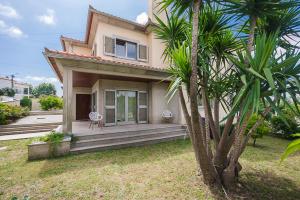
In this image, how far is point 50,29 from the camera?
19688mm

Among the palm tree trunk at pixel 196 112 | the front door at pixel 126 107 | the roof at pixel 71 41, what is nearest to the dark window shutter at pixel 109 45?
the front door at pixel 126 107

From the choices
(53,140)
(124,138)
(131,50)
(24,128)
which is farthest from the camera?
(131,50)

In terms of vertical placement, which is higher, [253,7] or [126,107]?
[253,7]

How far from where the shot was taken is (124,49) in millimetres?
12117

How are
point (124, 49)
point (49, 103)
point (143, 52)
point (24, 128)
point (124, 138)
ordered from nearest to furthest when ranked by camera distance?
1. point (124, 138)
2. point (24, 128)
3. point (124, 49)
4. point (143, 52)
5. point (49, 103)

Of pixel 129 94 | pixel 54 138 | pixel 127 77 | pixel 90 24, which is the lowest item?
pixel 54 138

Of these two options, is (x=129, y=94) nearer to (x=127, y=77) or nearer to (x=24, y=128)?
(x=127, y=77)

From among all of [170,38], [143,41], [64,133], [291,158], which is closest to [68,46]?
[143,41]

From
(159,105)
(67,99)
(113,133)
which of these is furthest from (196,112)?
(159,105)

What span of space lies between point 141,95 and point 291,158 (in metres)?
9.48

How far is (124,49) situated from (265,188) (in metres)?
11.5

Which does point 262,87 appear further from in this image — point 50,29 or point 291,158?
point 50,29

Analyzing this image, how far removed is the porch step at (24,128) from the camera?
10.8 m

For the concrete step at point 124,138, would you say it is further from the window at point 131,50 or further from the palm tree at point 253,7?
the palm tree at point 253,7
